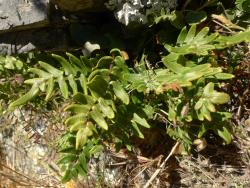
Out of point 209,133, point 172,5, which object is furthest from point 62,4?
point 209,133

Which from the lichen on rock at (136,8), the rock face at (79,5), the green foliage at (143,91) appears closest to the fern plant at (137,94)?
the green foliage at (143,91)

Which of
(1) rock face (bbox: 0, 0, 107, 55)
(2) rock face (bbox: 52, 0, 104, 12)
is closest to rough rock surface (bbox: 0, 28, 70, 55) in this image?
(1) rock face (bbox: 0, 0, 107, 55)

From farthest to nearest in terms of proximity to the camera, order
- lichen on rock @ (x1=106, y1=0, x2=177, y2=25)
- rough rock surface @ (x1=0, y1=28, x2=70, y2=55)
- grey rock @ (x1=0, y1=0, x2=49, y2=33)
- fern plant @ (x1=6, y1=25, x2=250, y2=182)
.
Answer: rough rock surface @ (x1=0, y1=28, x2=70, y2=55) < grey rock @ (x1=0, y1=0, x2=49, y2=33) < lichen on rock @ (x1=106, y1=0, x2=177, y2=25) < fern plant @ (x1=6, y1=25, x2=250, y2=182)

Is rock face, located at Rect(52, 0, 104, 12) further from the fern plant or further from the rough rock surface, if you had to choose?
the fern plant

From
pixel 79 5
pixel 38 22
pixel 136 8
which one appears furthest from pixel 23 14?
pixel 136 8

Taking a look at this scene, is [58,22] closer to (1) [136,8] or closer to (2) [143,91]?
(1) [136,8]
